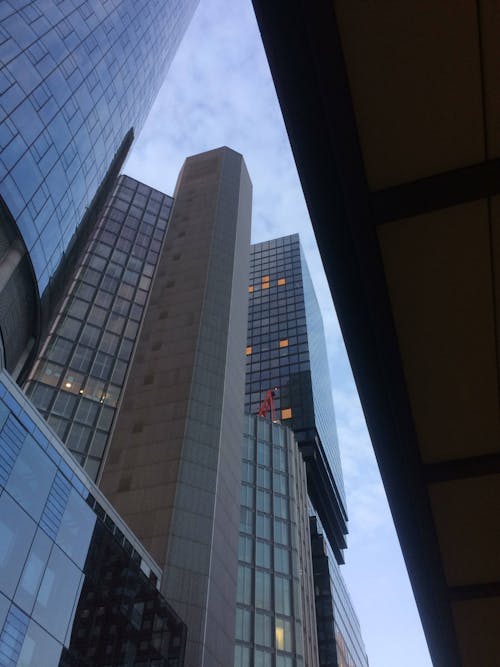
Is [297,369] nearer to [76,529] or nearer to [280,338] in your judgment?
[280,338]

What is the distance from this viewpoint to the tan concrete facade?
42500 mm

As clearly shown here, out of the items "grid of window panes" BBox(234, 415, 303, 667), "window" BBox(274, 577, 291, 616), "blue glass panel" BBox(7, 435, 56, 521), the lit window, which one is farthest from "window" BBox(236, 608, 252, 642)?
"blue glass panel" BBox(7, 435, 56, 521)

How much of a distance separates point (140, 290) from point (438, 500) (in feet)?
240

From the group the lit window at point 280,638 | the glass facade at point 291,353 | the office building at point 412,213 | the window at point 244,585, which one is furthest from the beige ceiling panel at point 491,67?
the glass facade at point 291,353

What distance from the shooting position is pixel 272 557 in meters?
70.9

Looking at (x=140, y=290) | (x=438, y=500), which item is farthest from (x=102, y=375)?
(x=438, y=500)

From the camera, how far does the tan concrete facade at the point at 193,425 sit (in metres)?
42.5

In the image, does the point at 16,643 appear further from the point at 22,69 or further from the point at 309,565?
the point at 309,565

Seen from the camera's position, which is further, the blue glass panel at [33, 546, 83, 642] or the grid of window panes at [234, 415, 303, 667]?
the grid of window panes at [234, 415, 303, 667]

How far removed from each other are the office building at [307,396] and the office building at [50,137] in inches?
2475

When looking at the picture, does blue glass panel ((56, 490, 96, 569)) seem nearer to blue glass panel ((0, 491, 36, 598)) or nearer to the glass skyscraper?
blue glass panel ((0, 491, 36, 598))

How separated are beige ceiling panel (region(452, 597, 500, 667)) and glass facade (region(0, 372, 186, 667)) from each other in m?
19.6

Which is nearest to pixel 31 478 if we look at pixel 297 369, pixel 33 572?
pixel 33 572

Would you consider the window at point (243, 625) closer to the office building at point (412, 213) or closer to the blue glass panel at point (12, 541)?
the blue glass panel at point (12, 541)
